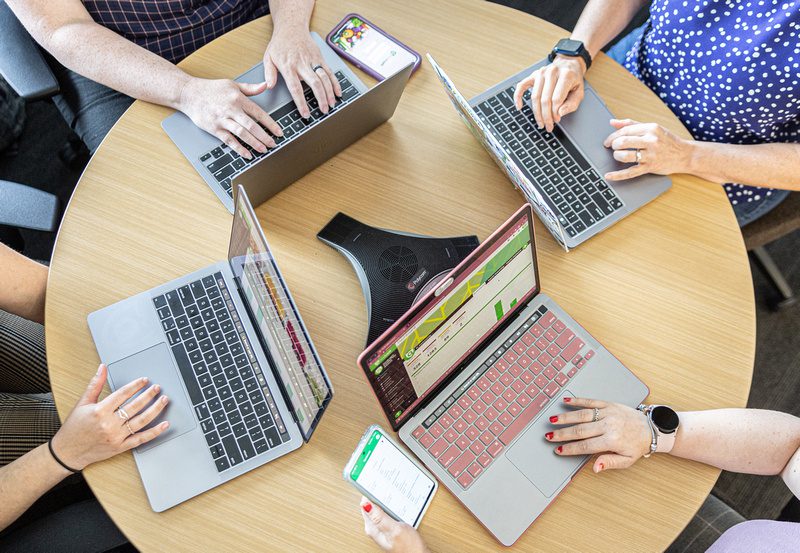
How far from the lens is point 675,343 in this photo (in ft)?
3.76

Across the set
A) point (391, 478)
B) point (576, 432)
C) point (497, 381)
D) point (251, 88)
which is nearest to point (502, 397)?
point (497, 381)

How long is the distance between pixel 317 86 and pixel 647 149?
68 centimetres

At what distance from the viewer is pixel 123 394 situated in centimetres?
105

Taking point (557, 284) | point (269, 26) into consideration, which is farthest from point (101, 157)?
point (557, 284)

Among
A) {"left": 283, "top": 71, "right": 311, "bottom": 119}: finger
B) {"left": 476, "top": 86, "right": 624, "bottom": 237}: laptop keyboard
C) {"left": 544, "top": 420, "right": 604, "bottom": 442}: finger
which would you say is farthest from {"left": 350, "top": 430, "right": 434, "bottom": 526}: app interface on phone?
{"left": 283, "top": 71, "right": 311, "bottom": 119}: finger

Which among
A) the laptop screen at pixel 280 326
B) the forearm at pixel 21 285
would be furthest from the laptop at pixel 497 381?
the forearm at pixel 21 285

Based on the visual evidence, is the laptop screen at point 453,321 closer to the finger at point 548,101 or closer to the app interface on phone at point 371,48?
the finger at point 548,101

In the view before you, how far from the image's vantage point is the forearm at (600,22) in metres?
1.38

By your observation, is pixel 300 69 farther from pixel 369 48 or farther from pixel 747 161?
pixel 747 161

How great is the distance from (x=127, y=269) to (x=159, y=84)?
16.2 inches

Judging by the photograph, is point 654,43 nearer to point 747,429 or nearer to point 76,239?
point 747,429

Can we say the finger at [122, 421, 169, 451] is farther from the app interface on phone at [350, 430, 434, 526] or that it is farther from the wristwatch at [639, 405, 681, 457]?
the wristwatch at [639, 405, 681, 457]

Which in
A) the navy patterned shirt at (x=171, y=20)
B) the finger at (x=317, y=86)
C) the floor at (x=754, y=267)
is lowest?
the floor at (x=754, y=267)

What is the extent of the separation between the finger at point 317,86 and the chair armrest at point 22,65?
1.88ft
